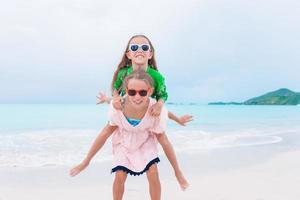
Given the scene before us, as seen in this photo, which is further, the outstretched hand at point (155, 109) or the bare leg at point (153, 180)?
the bare leg at point (153, 180)

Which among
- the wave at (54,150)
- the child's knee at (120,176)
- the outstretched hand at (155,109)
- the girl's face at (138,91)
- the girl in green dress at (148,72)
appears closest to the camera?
the girl's face at (138,91)

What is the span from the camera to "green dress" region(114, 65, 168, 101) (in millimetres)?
4141

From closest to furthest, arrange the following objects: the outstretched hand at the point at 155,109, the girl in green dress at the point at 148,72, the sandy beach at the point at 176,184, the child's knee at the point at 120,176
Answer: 1. the outstretched hand at the point at 155,109
2. the girl in green dress at the point at 148,72
3. the child's knee at the point at 120,176
4. the sandy beach at the point at 176,184

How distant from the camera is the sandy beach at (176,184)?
5.68 m

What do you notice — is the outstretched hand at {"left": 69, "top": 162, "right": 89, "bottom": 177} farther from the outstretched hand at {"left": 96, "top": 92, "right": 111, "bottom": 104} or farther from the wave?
the wave

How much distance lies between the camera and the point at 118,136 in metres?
4.27

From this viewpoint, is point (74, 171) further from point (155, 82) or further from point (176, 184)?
point (176, 184)

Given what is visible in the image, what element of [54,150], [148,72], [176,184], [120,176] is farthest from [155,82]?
[54,150]

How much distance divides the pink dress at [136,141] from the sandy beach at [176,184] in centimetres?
140

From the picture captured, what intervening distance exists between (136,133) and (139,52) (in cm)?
73

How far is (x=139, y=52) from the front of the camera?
4141 mm

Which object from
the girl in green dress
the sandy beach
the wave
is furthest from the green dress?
the wave

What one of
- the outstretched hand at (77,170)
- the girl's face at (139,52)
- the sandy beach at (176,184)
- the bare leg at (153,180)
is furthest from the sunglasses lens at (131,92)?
the sandy beach at (176,184)

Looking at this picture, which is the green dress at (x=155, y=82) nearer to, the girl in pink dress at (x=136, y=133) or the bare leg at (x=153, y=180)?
the girl in pink dress at (x=136, y=133)
